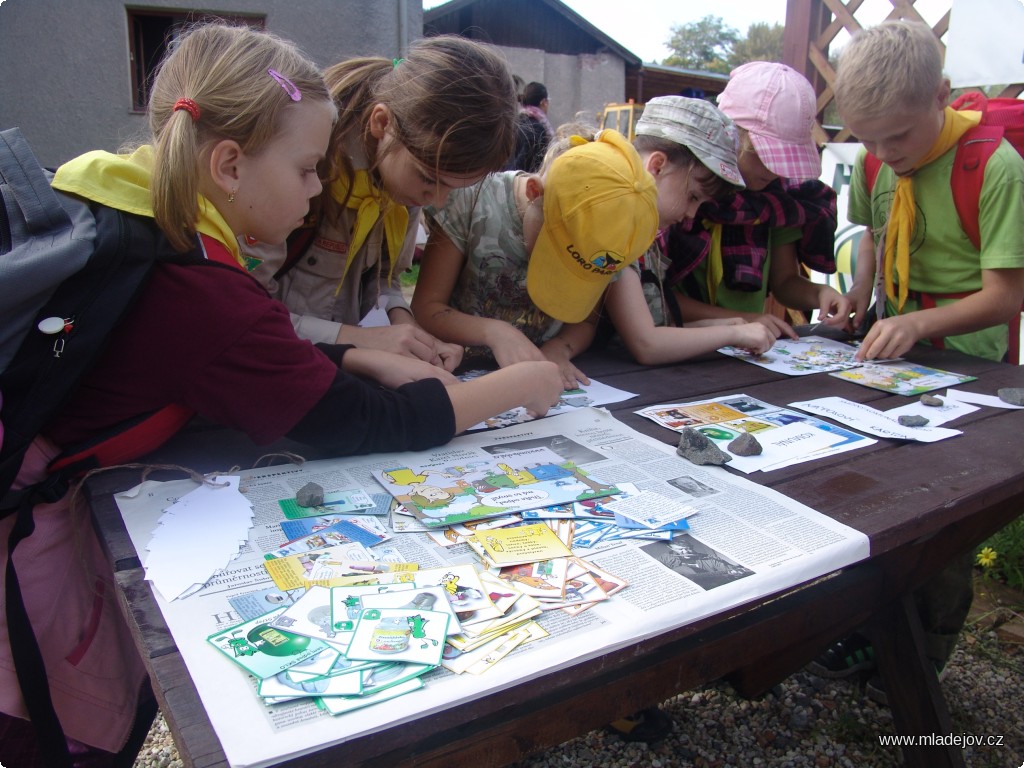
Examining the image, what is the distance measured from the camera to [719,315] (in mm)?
2320

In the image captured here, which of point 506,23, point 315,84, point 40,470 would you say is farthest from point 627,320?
point 506,23

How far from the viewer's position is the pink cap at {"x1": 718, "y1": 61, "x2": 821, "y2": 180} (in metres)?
2.09

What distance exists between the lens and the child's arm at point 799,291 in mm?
2379

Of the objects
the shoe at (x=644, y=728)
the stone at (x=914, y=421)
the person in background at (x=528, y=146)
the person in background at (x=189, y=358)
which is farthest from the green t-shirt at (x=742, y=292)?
the person in background at (x=189, y=358)

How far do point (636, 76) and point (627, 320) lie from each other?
45.8 ft

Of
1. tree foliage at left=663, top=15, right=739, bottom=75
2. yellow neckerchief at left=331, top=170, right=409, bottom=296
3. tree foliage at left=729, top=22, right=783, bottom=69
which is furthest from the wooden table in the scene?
tree foliage at left=663, top=15, right=739, bottom=75

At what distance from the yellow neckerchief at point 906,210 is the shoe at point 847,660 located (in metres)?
1.00

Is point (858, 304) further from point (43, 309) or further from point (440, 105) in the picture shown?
point (43, 309)

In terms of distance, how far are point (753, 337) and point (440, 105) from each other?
42.5 inches

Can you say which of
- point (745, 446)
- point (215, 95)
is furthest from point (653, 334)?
point (215, 95)

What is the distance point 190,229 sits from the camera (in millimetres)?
1075

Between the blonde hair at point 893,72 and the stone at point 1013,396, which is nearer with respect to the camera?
the stone at point 1013,396

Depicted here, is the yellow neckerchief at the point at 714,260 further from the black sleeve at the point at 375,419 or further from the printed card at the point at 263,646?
the printed card at the point at 263,646

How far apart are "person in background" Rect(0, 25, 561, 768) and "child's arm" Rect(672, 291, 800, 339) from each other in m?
1.28
